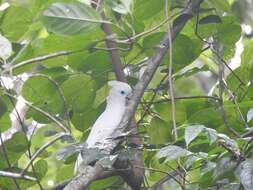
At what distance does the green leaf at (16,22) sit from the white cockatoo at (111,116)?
0.92ft

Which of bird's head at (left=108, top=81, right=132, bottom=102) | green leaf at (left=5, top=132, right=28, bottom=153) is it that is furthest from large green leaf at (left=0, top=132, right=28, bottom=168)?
bird's head at (left=108, top=81, right=132, bottom=102)

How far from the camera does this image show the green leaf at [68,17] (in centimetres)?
125

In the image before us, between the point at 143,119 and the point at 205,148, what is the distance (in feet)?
0.86

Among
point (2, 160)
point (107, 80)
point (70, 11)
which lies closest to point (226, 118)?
point (107, 80)

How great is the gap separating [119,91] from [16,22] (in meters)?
0.34

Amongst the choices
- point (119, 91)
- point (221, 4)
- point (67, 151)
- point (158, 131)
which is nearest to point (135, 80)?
point (119, 91)

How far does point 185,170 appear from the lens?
50.8 inches

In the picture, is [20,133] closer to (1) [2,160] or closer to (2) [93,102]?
(1) [2,160]

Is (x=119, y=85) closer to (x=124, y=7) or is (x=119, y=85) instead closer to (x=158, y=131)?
(x=158, y=131)

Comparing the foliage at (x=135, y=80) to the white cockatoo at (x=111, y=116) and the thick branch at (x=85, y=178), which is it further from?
the thick branch at (x=85, y=178)

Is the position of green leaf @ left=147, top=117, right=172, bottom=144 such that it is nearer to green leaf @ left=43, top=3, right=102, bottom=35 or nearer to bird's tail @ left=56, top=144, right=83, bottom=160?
bird's tail @ left=56, top=144, right=83, bottom=160

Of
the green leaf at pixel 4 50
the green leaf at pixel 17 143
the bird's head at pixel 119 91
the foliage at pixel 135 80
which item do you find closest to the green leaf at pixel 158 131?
the foliage at pixel 135 80

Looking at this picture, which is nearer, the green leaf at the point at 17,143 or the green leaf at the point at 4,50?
the green leaf at the point at 4,50

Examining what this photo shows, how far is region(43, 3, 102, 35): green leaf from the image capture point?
4.10 feet
